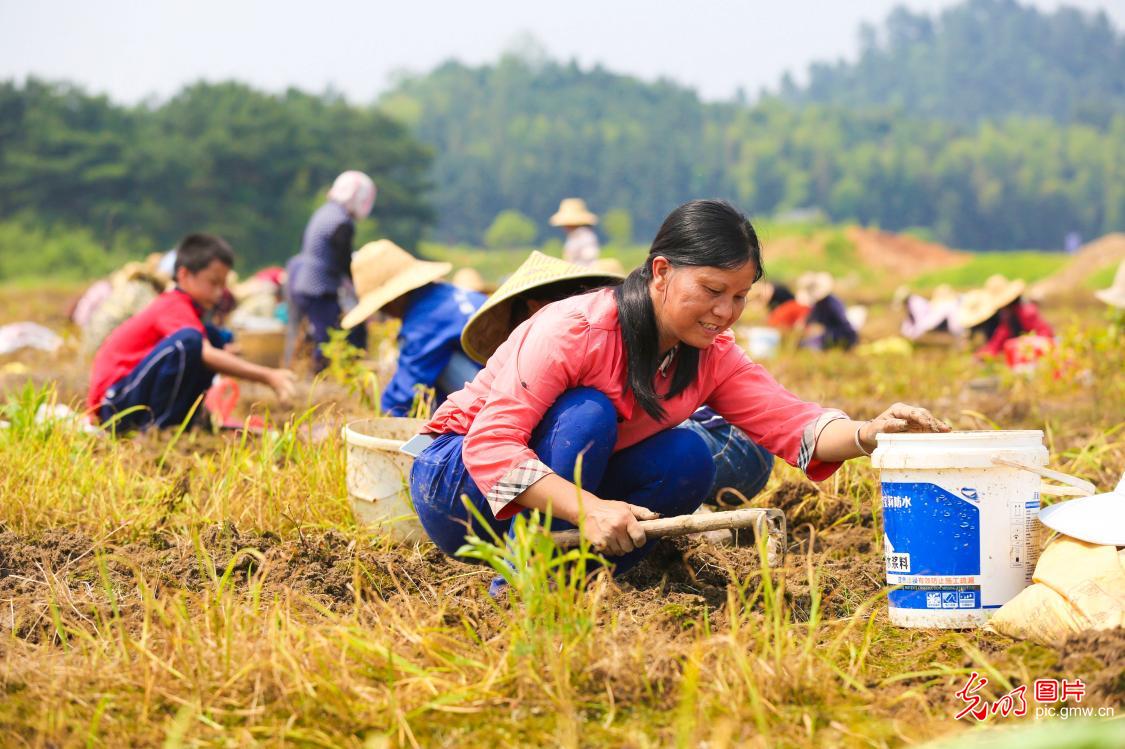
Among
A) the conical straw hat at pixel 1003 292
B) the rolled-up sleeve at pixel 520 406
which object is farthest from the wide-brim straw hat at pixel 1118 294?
the rolled-up sleeve at pixel 520 406

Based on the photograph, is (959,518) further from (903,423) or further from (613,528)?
(613,528)

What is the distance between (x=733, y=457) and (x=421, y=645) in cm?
137

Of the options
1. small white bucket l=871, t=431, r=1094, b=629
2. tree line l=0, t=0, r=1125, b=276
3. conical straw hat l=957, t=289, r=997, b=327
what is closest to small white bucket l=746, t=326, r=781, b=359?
conical straw hat l=957, t=289, r=997, b=327

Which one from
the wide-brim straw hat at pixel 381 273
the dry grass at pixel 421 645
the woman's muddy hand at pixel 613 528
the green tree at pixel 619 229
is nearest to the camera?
the dry grass at pixel 421 645

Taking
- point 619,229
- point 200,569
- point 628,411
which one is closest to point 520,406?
point 628,411

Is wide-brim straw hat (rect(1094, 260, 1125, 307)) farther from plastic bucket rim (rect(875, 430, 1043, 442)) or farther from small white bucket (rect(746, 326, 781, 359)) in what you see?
plastic bucket rim (rect(875, 430, 1043, 442))

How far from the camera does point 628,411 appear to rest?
2684 mm

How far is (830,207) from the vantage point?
87.4 metres

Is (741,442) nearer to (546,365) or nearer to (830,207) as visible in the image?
(546,365)

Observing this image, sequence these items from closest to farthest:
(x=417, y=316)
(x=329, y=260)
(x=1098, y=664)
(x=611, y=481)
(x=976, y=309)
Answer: (x=1098, y=664) → (x=611, y=481) → (x=417, y=316) → (x=329, y=260) → (x=976, y=309)

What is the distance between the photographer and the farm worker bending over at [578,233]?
9.72 metres

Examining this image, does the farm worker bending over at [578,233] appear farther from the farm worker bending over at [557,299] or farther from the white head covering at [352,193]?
the farm worker bending over at [557,299]

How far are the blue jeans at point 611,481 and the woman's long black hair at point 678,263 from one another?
4.1 inches

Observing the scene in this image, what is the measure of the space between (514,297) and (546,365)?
0.76 m
